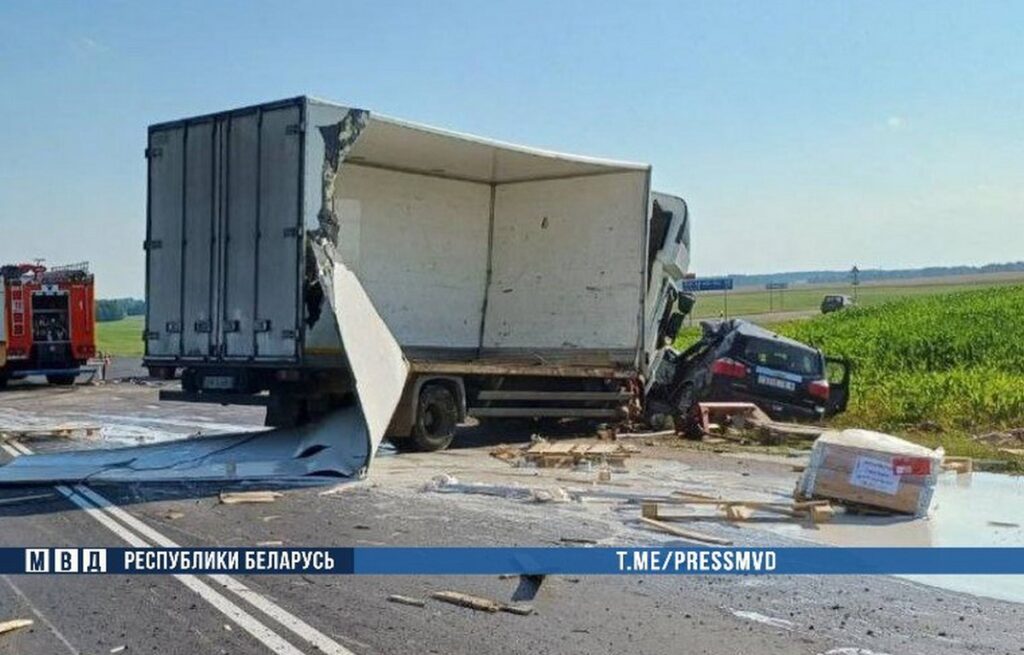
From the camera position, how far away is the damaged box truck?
11047 mm

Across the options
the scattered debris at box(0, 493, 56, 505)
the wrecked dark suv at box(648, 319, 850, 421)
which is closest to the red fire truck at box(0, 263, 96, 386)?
the wrecked dark suv at box(648, 319, 850, 421)

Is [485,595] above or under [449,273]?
under

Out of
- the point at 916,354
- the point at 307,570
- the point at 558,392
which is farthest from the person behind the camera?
the point at 916,354

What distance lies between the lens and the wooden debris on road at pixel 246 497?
938cm

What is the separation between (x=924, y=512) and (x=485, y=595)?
4386 mm

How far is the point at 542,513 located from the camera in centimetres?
898

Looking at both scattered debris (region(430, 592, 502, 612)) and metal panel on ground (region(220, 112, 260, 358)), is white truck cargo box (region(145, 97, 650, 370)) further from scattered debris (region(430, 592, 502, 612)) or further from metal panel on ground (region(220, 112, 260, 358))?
scattered debris (region(430, 592, 502, 612))

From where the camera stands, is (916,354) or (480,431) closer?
(480,431)

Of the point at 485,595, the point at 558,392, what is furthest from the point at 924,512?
the point at 558,392

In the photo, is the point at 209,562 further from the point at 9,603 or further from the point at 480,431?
the point at 480,431

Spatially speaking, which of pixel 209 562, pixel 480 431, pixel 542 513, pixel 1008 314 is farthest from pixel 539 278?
pixel 1008 314

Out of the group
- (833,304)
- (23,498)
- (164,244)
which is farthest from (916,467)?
(833,304)

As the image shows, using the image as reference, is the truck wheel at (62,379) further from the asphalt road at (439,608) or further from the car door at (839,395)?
the asphalt road at (439,608)

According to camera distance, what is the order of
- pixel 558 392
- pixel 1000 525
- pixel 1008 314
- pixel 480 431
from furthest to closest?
pixel 1008 314, pixel 480 431, pixel 558 392, pixel 1000 525
